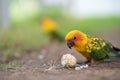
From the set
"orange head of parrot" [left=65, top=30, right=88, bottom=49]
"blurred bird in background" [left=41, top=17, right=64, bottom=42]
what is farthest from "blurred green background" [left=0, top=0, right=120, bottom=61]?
"orange head of parrot" [left=65, top=30, right=88, bottom=49]

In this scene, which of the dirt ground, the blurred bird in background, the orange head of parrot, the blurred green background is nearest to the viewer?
the dirt ground

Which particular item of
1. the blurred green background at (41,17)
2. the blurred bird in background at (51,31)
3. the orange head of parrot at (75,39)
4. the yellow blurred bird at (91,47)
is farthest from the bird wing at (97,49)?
the blurred bird in background at (51,31)

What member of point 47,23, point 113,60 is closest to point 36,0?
point 47,23

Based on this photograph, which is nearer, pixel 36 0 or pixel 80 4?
pixel 36 0

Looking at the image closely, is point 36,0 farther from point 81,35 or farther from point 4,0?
point 81,35

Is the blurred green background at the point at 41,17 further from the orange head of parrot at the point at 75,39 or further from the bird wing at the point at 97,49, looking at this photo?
the bird wing at the point at 97,49

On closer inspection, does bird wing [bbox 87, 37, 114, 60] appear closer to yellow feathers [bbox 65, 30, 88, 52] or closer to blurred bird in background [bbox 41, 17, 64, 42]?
yellow feathers [bbox 65, 30, 88, 52]

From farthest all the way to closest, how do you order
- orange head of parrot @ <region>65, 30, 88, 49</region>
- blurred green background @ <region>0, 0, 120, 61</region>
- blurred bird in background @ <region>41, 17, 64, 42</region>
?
blurred bird in background @ <region>41, 17, 64, 42</region> → blurred green background @ <region>0, 0, 120, 61</region> → orange head of parrot @ <region>65, 30, 88, 49</region>
